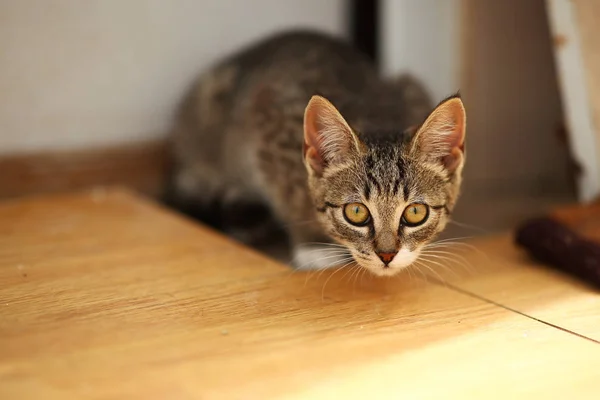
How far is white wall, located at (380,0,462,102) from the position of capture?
2623 millimetres

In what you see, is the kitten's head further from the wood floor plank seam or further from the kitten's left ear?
the wood floor plank seam

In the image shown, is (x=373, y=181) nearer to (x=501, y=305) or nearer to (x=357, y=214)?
(x=357, y=214)

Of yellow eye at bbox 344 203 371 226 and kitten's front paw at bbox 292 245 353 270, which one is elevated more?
yellow eye at bbox 344 203 371 226

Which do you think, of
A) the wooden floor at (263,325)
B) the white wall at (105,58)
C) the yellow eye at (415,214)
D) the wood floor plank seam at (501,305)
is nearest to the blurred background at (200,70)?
the white wall at (105,58)

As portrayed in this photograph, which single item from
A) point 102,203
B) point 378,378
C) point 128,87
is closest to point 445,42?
point 128,87

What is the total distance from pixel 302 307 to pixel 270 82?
39.3 inches

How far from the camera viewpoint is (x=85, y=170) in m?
2.61

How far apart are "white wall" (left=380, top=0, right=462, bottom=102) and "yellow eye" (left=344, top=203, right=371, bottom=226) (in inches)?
42.6

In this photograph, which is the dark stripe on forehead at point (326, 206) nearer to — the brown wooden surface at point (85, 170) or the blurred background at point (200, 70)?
the blurred background at point (200, 70)

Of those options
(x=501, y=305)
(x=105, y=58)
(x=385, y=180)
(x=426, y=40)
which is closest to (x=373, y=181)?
(x=385, y=180)

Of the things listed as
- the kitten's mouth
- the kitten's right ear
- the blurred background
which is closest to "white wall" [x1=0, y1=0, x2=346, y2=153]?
the blurred background

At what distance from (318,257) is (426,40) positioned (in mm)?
1092

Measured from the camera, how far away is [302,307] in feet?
5.32

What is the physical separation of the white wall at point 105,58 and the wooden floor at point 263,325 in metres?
0.55
